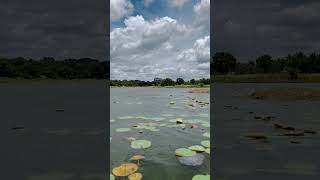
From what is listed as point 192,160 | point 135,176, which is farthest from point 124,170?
point 192,160

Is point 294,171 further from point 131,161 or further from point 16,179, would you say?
point 16,179

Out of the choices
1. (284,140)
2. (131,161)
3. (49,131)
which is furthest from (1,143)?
(284,140)

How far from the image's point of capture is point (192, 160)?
4.61 meters

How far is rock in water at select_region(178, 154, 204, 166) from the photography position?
4492 millimetres

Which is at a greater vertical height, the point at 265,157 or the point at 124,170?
the point at 124,170

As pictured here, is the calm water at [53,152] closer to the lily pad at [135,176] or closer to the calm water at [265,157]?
the lily pad at [135,176]

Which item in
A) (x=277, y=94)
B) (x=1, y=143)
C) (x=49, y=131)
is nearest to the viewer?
(x=1, y=143)

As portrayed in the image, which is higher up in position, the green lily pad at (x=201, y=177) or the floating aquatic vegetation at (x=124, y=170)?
the floating aquatic vegetation at (x=124, y=170)

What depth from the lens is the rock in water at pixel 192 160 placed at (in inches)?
177

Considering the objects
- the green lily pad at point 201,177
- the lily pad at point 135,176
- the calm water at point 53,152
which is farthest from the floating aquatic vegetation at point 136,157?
the green lily pad at point 201,177

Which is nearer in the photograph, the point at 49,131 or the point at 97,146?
the point at 97,146

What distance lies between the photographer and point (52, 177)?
416 centimetres

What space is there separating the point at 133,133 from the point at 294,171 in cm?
377

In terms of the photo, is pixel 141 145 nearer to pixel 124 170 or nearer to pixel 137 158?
pixel 137 158
